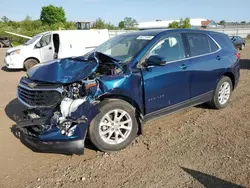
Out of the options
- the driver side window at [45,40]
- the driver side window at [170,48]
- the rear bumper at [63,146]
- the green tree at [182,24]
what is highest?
the green tree at [182,24]

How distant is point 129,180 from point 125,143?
78 centimetres

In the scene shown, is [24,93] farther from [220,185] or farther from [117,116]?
[220,185]

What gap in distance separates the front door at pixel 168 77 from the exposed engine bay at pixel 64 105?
0.57m

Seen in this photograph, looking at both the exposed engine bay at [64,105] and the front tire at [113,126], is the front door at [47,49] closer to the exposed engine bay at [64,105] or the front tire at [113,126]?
the exposed engine bay at [64,105]

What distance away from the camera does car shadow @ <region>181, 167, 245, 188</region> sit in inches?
110

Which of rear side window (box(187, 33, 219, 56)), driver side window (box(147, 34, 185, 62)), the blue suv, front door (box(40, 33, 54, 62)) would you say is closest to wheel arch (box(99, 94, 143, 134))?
the blue suv

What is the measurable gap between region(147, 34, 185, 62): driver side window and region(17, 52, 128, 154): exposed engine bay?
0.81 metres

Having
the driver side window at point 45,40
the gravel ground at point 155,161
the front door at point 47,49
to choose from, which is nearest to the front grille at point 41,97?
the gravel ground at point 155,161

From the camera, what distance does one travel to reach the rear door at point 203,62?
4492 millimetres

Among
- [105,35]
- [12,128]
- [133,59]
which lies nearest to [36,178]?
[12,128]

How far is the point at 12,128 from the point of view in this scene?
4.57 m

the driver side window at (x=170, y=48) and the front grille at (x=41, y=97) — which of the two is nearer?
the front grille at (x=41, y=97)

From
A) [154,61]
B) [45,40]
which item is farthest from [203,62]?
[45,40]

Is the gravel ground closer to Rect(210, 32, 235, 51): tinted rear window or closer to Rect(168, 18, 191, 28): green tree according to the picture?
Rect(210, 32, 235, 51): tinted rear window
